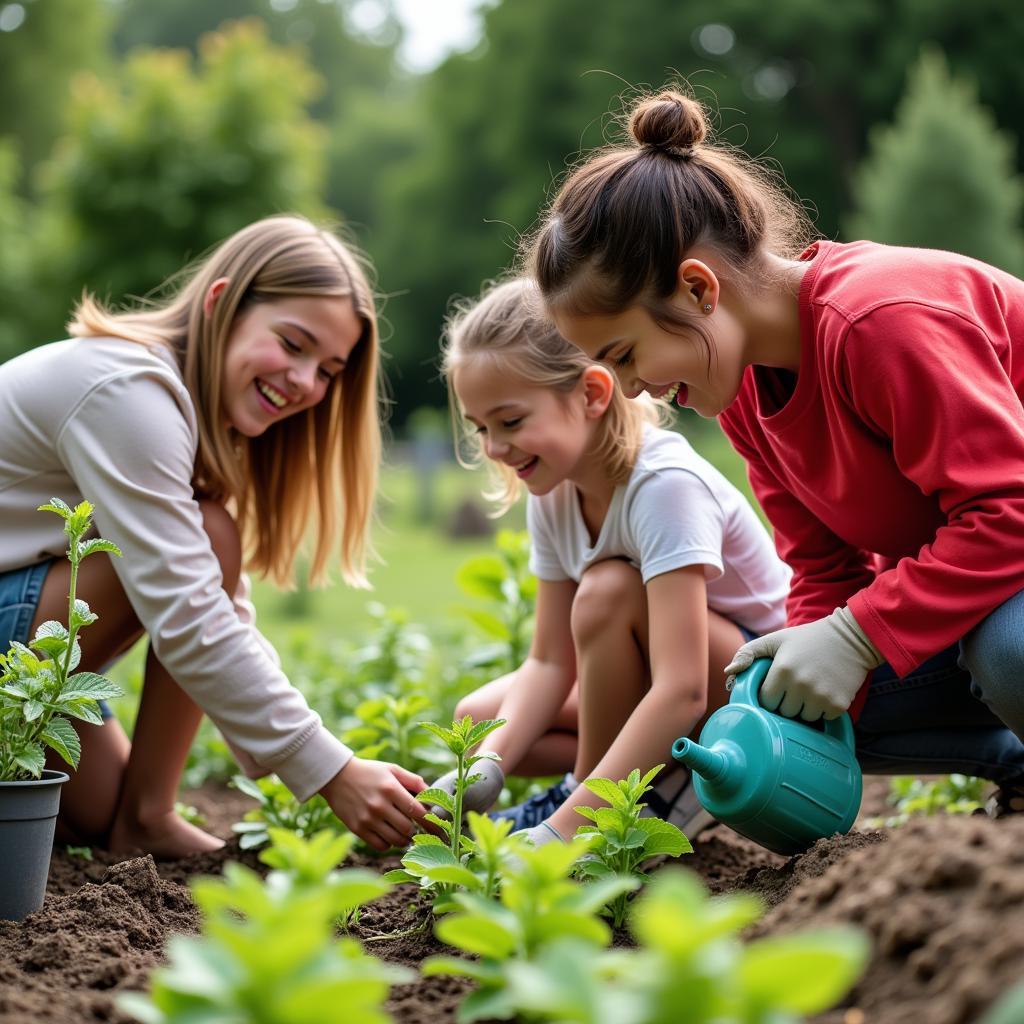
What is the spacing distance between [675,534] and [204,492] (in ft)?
3.42

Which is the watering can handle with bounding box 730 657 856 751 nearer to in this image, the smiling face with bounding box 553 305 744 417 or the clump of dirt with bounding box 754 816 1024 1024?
the smiling face with bounding box 553 305 744 417

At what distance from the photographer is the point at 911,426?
73.1 inches

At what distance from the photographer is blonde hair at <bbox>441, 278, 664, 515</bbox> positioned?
7.88ft

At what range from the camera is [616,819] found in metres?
1.67

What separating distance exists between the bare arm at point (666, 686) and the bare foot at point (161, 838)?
0.85 m

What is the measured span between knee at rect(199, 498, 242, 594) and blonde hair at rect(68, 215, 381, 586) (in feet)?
0.32

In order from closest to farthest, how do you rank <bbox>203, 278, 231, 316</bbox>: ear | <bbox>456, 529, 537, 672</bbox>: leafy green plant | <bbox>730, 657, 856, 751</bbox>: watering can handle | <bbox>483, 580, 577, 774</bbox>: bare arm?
<bbox>730, 657, 856, 751</bbox>: watering can handle
<bbox>483, 580, 577, 774</bbox>: bare arm
<bbox>203, 278, 231, 316</bbox>: ear
<bbox>456, 529, 537, 672</bbox>: leafy green plant

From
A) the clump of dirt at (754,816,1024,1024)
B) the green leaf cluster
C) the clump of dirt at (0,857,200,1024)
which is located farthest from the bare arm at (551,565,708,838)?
the green leaf cluster

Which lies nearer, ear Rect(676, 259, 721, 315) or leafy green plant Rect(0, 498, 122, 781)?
leafy green plant Rect(0, 498, 122, 781)

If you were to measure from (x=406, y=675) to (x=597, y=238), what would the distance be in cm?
168

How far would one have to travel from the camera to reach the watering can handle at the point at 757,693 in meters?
1.93

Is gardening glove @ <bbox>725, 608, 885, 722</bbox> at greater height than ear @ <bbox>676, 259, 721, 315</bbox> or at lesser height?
lesser

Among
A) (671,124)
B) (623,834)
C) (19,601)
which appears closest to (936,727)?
(623,834)

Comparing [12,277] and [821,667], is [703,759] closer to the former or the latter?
[821,667]
